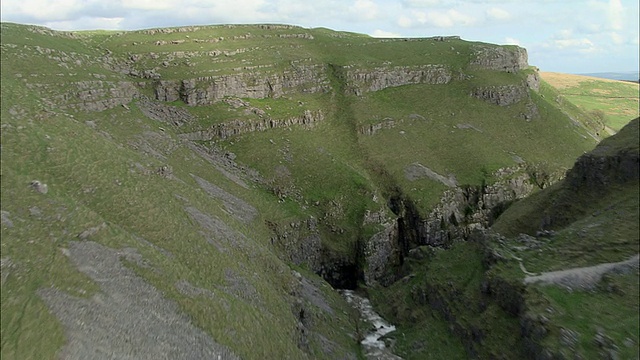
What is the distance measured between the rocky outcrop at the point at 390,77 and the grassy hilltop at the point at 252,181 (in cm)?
55

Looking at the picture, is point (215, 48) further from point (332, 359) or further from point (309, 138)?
point (332, 359)

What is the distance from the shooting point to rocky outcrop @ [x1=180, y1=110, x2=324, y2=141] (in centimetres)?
8950

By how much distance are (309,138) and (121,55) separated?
4697cm

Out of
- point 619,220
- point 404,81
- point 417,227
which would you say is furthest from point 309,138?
point 619,220

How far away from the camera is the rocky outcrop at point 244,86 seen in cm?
9462

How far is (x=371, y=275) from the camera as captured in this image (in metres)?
81.0

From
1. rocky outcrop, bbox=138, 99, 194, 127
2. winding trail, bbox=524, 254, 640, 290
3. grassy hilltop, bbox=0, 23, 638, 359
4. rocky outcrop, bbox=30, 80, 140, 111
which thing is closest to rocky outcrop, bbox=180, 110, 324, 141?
grassy hilltop, bbox=0, 23, 638, 359

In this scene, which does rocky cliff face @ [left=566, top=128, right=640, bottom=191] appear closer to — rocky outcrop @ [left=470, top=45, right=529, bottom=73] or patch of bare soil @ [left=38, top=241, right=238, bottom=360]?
patch of bare soil @ [left=38, top=241, right=238, bottom=360]

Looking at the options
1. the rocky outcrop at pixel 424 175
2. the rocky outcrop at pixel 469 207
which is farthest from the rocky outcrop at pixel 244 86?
the rocky outcrop at pixel 469 207

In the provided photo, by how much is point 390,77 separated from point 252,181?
59.9 meters

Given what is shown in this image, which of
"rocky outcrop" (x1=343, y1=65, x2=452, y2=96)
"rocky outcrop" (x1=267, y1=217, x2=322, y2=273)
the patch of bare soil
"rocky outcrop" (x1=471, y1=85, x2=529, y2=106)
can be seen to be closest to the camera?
the patch of bare soil

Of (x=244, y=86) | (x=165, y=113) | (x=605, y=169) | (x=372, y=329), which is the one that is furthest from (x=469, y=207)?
(x=165, y=113)

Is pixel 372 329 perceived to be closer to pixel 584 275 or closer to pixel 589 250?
pixel 584 275

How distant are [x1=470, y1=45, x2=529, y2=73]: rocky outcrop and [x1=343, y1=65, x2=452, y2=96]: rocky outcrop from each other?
13582 mm
